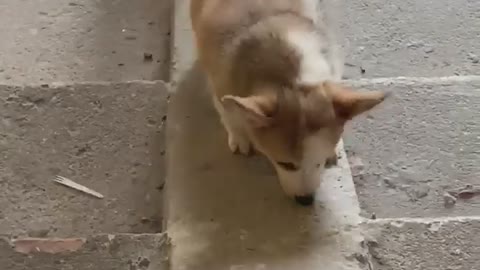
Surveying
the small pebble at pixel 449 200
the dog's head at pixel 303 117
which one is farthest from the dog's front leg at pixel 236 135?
the small pebble at pixel 449 200

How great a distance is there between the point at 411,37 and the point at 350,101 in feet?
2.95

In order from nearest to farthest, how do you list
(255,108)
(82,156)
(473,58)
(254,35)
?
(255,108) < (254,35) < (82,156) < (473,58)

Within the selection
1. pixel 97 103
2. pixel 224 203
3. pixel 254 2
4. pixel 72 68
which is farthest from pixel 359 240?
pixel 72 68

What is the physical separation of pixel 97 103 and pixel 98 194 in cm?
30

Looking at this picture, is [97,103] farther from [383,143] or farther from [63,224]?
[383,143]

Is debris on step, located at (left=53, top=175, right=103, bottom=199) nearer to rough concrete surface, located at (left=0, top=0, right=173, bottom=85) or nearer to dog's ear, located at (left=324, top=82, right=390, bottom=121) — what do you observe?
rough concrete surface, located at (left=0, top=0, right=173, bottom=85)

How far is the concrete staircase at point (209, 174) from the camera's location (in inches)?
73.4

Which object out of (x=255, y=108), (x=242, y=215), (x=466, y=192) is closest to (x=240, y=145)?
(x=242, y=215)

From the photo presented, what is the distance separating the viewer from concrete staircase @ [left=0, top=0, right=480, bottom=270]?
1863mm

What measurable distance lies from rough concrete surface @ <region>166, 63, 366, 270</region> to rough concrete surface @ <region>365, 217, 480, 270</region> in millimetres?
49

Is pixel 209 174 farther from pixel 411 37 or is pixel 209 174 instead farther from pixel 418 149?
pixel 411 37

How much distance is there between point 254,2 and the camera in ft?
6.89

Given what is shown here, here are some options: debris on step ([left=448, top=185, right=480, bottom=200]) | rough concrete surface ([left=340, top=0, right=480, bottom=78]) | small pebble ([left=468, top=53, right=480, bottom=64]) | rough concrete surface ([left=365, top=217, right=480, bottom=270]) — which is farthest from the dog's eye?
small pebble ([left=468, top=53, right=480, bottom=64])

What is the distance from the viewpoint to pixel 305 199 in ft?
6.46
